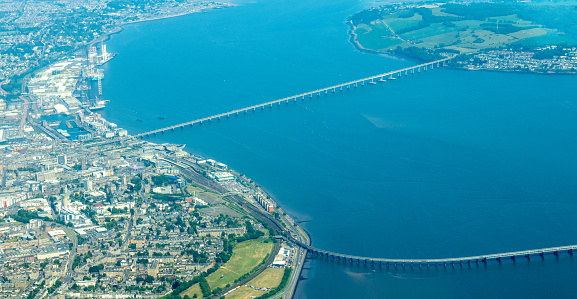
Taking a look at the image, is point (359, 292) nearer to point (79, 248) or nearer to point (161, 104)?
point (79, 248)

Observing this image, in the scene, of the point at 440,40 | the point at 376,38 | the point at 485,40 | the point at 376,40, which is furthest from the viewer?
the point at 376,38

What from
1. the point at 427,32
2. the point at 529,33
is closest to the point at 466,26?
the point at 427,32

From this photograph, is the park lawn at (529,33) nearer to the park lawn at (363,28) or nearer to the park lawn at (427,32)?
the park lawn at (427,32)

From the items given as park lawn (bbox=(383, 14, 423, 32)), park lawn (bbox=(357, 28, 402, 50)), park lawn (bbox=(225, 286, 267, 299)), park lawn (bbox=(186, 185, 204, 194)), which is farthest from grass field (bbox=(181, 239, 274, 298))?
park lawn (bbox=(383, 14, 423, 32))

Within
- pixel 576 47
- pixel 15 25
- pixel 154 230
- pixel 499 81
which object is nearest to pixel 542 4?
pixel 576 47

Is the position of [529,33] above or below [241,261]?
below

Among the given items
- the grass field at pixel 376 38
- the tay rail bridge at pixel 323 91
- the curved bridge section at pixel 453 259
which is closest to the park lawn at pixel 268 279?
the curved bridge section at pixel 453 259

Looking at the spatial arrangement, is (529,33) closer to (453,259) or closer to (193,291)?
(453,259)
